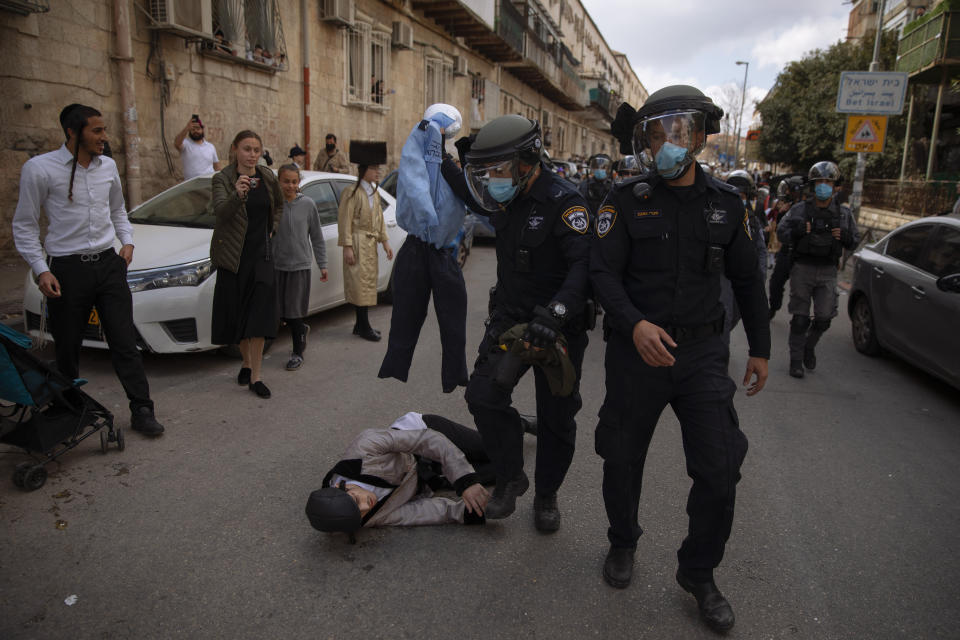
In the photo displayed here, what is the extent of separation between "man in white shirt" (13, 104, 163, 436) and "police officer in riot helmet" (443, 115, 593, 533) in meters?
2.28

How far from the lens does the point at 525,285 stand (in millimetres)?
3037

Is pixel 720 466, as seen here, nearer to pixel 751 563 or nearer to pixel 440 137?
pixel 751 563

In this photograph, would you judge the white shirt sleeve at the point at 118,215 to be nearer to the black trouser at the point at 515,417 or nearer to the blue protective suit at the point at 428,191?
the blue protective suit at the point at 428,191

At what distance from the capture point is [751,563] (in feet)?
9.86

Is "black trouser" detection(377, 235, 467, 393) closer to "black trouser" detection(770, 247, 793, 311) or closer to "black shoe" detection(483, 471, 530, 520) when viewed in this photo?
"black shoe" detection(483, 471, 530, 520)

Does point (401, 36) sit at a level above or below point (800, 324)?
above

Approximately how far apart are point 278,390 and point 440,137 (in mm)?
2379

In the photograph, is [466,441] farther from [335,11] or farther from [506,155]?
[335,11]

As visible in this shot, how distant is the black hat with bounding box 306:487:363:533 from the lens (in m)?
2.85

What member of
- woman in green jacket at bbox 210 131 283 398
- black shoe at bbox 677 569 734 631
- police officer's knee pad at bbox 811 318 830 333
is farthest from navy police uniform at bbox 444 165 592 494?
police officer's knee pad at bbox 811 318 830 333

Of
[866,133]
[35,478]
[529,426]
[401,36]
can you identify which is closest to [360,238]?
[529,426]

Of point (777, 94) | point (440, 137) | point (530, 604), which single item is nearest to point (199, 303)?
point (440, 137)

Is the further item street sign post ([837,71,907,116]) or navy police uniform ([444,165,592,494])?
street sign post ([837,71,907,116])

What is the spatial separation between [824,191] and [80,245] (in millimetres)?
5934
